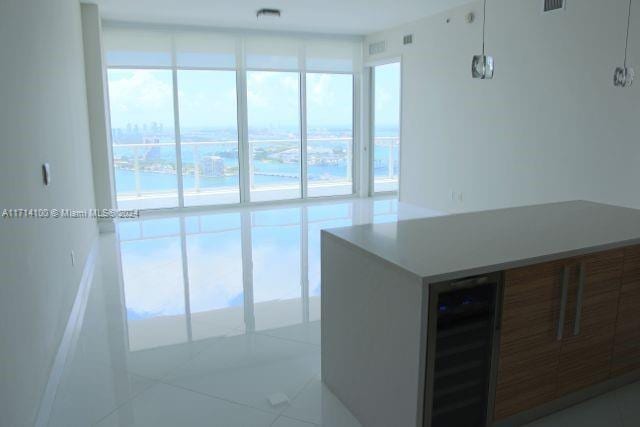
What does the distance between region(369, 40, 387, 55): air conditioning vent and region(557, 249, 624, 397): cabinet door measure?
20.1ft

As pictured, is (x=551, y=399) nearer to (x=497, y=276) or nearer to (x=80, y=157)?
(x=497, y=276)

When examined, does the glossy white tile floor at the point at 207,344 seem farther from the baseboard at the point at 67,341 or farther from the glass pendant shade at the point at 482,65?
the glass pendant shade at the point at 482,65

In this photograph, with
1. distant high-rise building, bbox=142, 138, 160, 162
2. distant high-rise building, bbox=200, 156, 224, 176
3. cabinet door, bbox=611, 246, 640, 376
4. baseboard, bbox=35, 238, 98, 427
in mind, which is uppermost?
distant high-rise building, bbox=142, 138, 160, 162

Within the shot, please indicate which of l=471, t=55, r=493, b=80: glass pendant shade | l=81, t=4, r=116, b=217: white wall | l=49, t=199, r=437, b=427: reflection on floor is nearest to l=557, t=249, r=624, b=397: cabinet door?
l=49, t=199, r=437, b=427: reflection on floor

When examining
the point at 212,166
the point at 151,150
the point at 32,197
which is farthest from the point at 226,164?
the point at 32,197

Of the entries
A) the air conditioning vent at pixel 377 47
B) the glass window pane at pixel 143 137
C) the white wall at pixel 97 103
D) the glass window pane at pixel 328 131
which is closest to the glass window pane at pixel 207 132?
the glass window pane at pixel 143 137

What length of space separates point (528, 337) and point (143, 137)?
705 centimetres

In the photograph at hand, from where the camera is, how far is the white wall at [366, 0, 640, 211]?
4.35 m

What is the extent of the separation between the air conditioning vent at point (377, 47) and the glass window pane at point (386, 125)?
0.33m

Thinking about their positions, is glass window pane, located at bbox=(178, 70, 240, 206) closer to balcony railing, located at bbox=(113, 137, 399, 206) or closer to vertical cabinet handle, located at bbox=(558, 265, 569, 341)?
balcony railing, located at bbox=(113, 137, 399, 206)

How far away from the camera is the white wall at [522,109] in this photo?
4.35 m

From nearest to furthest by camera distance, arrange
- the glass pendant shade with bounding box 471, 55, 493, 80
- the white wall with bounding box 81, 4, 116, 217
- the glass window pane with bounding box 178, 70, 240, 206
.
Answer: the glass pendant shade with bounding box 471, 55, 493, 80, the white wall with bounding box 81, 4, 116, 217, the glass window pane with bounding box 178, 70, 240, 206

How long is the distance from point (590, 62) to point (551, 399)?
11.6 feet

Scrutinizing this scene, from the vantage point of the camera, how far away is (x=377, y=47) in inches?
307
